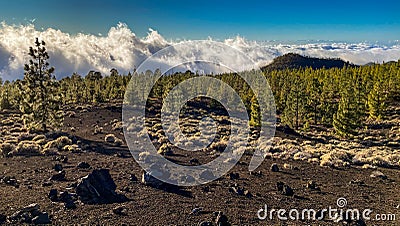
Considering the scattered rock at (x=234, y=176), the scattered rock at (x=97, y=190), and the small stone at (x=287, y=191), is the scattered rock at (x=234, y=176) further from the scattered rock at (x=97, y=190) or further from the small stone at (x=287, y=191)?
the scattered rock at (x=97, y=190)

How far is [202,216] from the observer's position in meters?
14.4

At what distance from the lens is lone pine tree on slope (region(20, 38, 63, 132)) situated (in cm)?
3675

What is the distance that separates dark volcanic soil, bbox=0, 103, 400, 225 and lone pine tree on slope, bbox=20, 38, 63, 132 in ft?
43.7

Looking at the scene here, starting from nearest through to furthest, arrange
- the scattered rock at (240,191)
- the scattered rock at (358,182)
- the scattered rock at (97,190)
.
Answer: the scattered rock at (97,190), the scattered rock at (240,191), the scattered rock at (358,182)

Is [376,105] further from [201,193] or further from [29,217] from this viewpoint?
[29,217]

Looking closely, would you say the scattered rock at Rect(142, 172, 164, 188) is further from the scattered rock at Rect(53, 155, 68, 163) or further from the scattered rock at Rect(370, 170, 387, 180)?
the scattered rock at Rect(370, 170, 387, 180)

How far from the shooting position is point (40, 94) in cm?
3719

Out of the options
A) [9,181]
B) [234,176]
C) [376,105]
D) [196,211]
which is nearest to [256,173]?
[234,176]

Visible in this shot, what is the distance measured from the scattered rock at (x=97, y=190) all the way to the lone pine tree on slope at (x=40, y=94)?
23640 millimetres

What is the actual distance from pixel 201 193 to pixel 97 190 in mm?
5407

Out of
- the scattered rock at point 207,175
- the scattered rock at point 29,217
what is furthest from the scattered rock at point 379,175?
the scattered rock at point 29,217

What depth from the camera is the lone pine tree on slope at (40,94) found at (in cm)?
3675

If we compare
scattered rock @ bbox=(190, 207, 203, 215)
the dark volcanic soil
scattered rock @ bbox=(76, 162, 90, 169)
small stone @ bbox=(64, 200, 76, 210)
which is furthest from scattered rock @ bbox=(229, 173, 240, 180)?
small stone @ bbox=(64, 200, 76, 210)

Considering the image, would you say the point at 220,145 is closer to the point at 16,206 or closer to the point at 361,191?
the point at 361,191
